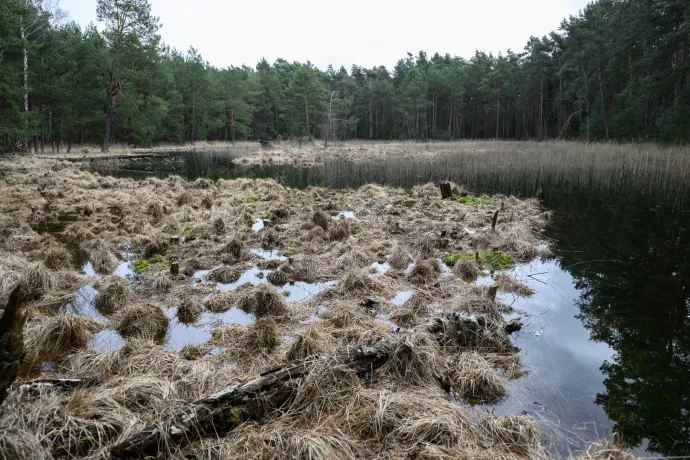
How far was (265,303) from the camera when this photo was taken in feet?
17.7

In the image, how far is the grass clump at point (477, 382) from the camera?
364 cm

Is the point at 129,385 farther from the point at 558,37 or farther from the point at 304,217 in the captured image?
the point at 558,37

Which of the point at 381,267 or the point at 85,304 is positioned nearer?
the point at 85,304

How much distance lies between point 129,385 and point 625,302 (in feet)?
20.2

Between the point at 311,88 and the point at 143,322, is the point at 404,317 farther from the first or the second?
the point at 311,88

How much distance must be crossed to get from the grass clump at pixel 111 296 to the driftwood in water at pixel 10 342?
3290 mm

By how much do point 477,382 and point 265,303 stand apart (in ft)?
8.99

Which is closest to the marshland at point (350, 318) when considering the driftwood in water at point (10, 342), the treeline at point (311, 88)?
the driftwood in water at point (10, 342)

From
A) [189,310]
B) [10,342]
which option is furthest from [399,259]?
[10,342]

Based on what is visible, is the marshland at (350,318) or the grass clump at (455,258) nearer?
the marshland at (350,318)

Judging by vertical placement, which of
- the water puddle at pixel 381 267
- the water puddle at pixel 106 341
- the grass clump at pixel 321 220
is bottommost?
the water puddle at pixel 106 341

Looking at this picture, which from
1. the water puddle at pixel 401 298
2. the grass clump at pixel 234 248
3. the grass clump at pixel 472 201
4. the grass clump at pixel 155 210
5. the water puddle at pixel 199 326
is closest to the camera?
the water puddle at pixel 199 326

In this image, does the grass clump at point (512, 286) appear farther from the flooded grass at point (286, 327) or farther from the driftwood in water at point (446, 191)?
the driftwood in water at point (446, 191)

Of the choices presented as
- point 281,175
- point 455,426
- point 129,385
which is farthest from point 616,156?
point 129,385
